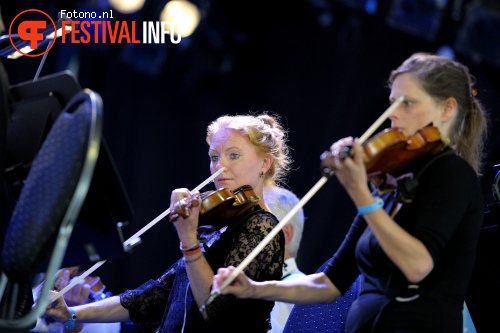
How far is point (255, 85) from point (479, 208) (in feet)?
10.9

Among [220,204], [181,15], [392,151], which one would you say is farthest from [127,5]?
[392,151]

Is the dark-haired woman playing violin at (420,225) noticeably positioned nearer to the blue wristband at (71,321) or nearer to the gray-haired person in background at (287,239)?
the blue wristband at (71,321)

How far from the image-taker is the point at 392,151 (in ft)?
6.71

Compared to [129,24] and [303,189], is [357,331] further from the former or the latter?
[129,24]

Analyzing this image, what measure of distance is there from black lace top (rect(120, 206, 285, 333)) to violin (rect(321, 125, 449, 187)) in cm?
67

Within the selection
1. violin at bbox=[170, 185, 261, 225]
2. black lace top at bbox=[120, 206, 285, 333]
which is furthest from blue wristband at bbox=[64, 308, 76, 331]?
violin at bbox=[170, 185, 261, 225]

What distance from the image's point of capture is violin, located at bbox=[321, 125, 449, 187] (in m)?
2.02

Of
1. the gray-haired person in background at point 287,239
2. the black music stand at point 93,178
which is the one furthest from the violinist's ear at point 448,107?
the gray-haired person in background at point 287,239

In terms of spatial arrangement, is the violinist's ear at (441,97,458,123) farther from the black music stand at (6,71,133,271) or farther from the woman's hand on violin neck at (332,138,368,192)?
the black music stand at (6,71,133,271)

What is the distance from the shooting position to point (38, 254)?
1.86 metres

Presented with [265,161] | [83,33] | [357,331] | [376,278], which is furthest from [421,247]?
[83,33]

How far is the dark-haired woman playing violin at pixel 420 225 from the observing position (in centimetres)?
201

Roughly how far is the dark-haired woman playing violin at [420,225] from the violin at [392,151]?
24 millimetres

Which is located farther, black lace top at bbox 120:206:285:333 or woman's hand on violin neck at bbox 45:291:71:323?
woman's hand on violin neck at bbox 45:291:71:323
